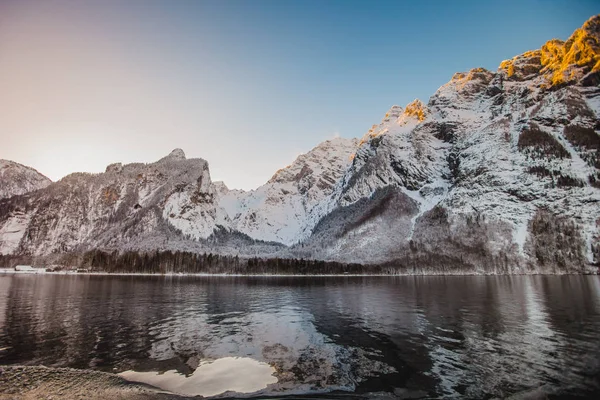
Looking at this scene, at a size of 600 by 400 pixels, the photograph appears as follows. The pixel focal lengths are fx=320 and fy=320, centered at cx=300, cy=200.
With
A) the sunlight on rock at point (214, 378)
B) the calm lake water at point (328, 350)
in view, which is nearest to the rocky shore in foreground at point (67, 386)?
the sunlight on rock at point (214, 378)

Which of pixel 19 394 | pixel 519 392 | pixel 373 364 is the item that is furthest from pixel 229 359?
pixel 519 392

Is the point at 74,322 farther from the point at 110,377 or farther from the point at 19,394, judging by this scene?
the point at 19,394

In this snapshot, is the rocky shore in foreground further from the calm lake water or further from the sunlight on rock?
the calm lake water

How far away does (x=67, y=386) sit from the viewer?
1675 cm

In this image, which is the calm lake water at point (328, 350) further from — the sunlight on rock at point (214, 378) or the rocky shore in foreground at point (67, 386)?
the rocky shore in foreground at point (67, 386)

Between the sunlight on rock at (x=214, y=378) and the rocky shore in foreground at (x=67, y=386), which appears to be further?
the sunlight on rock at (x=214, y=378)

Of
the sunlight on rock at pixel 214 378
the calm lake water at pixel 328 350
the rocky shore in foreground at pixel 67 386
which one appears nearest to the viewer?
the rocky shore in foreground at pixel 67 386

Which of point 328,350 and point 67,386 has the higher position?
point 67,386

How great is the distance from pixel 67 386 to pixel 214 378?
306 inches

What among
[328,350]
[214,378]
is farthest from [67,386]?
[328,350]

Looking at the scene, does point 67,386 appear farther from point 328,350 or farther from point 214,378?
point 328,350

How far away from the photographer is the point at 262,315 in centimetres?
4859

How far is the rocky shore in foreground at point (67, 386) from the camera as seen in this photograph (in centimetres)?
1536

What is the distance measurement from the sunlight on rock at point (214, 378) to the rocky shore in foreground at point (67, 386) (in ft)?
3.83
